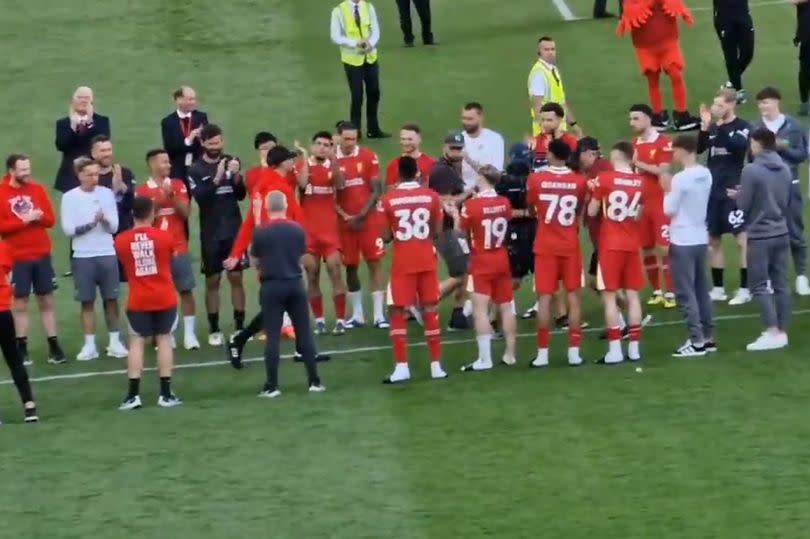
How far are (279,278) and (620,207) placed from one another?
310 centimetres

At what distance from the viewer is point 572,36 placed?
26531 mm

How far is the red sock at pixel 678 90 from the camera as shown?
21516 millimetres

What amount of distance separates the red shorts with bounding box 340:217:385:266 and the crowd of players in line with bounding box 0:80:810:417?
0.01 m

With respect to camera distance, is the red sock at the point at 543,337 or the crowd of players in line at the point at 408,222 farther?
the red sock at the point at 543,337

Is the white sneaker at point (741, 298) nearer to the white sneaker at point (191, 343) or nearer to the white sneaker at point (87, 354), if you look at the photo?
the white sneaker at point (191, 343)

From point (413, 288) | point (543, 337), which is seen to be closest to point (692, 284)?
point (543, 337)

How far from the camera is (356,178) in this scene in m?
16.9

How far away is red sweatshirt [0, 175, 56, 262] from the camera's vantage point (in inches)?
637

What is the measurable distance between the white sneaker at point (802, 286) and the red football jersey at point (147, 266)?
6650mm

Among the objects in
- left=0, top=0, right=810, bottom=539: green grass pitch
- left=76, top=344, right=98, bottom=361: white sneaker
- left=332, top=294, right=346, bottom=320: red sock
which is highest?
left=332, top=294, right=346, bottom=320: red sock

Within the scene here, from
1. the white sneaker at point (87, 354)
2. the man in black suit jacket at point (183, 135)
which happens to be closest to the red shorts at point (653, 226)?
the man in black suit jacket at point (183, 135)

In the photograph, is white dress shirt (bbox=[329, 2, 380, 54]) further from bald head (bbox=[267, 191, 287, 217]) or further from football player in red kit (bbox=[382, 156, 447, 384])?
bald head (bbox=[267, 191, 287, 217])

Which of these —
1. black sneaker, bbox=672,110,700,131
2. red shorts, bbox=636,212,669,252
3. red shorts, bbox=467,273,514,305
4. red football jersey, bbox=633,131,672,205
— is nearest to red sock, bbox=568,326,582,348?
red shorts, bbox=467,273,514,305

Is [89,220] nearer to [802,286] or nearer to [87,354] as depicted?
[87,354]
